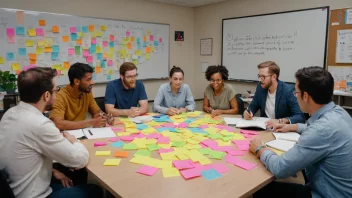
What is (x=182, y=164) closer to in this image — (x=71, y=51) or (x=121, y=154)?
(x=121, y=154)

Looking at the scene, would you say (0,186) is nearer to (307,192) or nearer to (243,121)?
(307,192)

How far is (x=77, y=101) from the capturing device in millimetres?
2406

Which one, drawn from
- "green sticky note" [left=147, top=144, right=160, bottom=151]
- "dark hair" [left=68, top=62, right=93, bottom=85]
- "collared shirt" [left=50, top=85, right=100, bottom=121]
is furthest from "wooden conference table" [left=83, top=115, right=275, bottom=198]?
"dark hair" [left=68, top=62, right=93, bottom=85]

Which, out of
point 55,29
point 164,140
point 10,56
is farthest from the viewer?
point 55,29

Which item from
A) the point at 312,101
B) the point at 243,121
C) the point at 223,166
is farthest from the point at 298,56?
the point at 223,166

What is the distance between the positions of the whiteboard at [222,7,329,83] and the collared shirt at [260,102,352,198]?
2.70 m

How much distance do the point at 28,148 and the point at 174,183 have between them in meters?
0.76

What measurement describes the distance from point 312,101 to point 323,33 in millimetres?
2645

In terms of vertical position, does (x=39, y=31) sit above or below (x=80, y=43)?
above

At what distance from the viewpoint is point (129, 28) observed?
438 cm

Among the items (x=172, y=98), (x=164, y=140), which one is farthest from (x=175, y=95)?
(x=164, y=140)

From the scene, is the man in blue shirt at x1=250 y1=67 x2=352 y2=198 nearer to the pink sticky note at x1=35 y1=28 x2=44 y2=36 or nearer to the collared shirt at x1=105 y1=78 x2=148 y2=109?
the collared shirt at x1=105 y1=78 x2=148 y2=109

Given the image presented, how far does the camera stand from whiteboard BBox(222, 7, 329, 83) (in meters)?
3.61

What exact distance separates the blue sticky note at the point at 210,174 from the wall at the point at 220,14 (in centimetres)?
319
